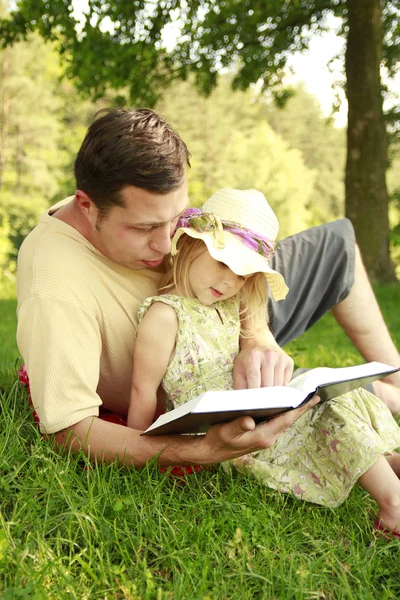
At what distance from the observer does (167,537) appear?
7.40ft

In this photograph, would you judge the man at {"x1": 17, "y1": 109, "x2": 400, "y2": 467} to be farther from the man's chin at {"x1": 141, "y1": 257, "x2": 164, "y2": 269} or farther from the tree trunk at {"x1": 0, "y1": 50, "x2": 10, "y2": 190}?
the tree trunk at {"x1": 0, "y1": 50, "x2": 10, "y2": 190}

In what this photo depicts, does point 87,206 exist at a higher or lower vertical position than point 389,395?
higher

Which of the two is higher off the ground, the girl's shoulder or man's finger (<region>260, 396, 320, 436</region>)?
the girl's shoulder

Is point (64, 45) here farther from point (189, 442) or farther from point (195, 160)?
point (195, 160)

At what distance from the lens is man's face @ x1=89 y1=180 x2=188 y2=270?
2.63m

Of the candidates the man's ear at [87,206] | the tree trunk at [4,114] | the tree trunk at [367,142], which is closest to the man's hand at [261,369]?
the man's ear at [87,206]

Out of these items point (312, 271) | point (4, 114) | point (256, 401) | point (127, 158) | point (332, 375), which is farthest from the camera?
point (4, 114)

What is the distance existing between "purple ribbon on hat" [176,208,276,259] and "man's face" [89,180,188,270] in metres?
0.04

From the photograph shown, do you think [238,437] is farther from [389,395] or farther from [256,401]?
[389,395]

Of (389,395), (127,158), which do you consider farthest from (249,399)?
(389,395)

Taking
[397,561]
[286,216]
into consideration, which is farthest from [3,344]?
[286,216]

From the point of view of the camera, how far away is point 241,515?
7.95 ft

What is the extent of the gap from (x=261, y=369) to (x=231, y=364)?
0.55 feet

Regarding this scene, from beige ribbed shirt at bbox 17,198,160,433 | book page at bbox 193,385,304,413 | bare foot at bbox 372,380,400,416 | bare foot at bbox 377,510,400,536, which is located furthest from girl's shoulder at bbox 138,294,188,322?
bare foot at bbox 372,380,400,416
